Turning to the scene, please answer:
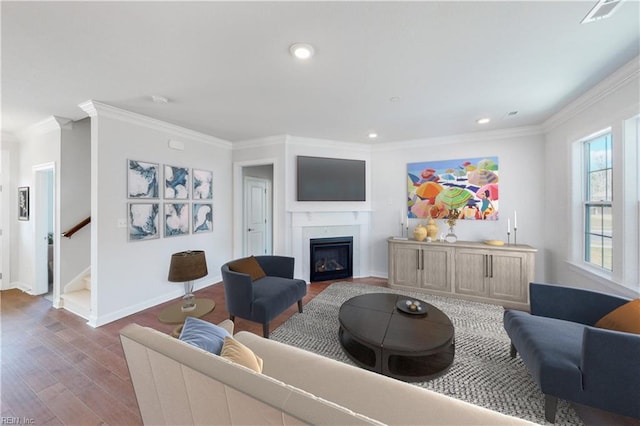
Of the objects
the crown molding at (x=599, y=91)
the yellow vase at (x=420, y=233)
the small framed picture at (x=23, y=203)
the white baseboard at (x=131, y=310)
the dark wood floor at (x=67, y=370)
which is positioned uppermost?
the crown molding at (x=599, y=91)

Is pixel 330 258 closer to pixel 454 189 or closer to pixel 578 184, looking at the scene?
pixel 454 189

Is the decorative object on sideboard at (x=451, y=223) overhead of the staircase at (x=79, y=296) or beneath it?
overhead

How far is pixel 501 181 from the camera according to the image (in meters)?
3.62

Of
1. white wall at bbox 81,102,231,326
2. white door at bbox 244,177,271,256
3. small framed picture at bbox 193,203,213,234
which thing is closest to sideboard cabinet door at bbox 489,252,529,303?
white wall at bbox 81,102,231,326

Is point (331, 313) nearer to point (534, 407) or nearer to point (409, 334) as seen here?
point (409, 334)

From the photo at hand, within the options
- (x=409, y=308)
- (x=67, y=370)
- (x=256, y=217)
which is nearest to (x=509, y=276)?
(x=409, y=308)

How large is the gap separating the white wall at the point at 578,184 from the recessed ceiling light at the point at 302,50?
2572mm

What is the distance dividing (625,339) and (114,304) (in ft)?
14.5

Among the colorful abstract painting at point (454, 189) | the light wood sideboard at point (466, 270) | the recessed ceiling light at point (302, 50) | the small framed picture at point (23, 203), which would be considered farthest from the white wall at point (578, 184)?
the small framed picture at point (23, 203)

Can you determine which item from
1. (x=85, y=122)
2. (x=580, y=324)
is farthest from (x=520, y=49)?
(x=85, y=122)

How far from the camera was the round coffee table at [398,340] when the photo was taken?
→ 1719 mm

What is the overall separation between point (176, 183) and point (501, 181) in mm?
4977

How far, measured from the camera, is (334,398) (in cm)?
109

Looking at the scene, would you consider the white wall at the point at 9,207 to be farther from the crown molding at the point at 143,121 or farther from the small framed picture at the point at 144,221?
the small framed picture at the point at 144,221
